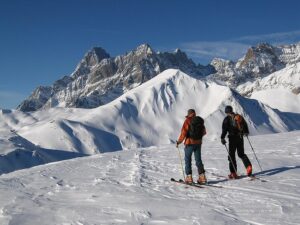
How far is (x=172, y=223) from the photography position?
1121 centimetres

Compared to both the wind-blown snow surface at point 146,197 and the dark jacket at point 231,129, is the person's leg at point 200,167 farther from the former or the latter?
the dark jacket at point 231,129

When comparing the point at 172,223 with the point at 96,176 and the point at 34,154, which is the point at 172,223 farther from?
the point at 34,154

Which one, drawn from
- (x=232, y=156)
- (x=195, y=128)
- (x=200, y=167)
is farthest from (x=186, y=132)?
(x=232, y=156)

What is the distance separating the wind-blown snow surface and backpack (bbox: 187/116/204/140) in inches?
64.8

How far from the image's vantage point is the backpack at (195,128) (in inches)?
624

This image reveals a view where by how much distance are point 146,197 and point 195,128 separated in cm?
318

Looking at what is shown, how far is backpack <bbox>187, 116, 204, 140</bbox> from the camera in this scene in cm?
1584

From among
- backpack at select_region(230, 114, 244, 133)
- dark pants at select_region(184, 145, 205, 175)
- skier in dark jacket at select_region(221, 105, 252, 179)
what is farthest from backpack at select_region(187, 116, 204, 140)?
backpack at select_region(230, 114, 244, 133)

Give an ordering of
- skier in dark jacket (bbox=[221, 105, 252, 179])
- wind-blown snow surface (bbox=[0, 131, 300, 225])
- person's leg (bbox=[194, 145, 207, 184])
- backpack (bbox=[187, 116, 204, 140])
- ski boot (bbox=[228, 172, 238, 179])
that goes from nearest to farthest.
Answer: wind-blown snow surface (bbox=[0, 131, 300, 225]) < person's leg (bbox=[194, 145, 207, 184]) < backpack (bbox=[187, 116, 204, 140]) < ski boot (bbox=[228, 172, 238, 179]) < skier in dark jacket (bbox=[221, 105, 252, 179])

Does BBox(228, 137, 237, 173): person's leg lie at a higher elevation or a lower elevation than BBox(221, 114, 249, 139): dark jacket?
lower

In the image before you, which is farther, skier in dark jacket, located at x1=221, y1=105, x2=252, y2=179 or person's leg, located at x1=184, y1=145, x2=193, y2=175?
skier in dark jacket, located at x1=221, y1=105, x2=252, y2=179

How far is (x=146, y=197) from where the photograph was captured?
13.8 meters

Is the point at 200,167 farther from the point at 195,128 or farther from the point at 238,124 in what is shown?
the point at 238,124

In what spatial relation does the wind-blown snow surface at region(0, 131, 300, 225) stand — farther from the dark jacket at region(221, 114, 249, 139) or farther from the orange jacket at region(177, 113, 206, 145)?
the dark jacket at region(221, 114, 249, 139)
